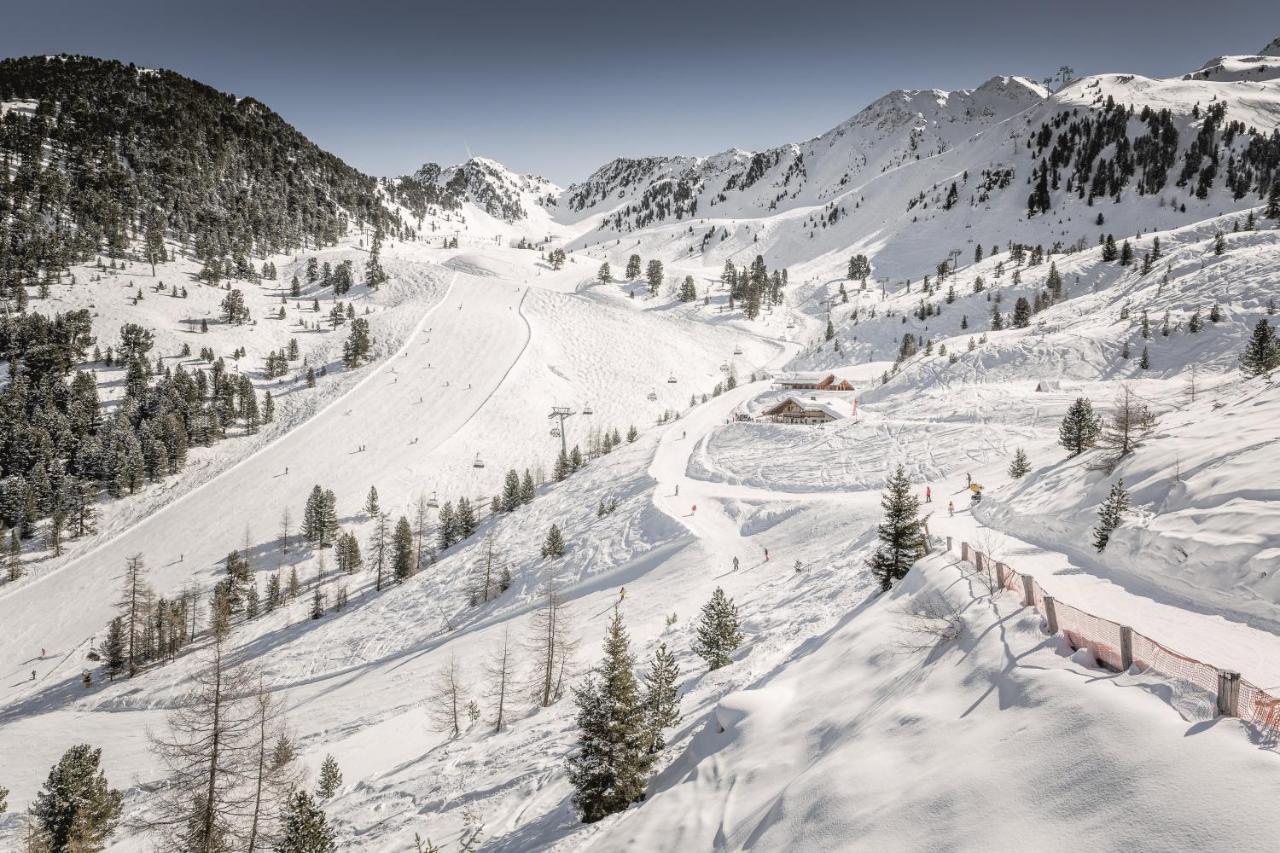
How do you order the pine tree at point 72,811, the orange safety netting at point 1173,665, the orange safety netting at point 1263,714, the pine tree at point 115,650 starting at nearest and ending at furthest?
the orange safety netting at point 1263,714, the orange safety netting at point 1173,665, the pine tree at point 72,811, the pine tree at point 115,650

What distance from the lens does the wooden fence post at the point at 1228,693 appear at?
259 inches

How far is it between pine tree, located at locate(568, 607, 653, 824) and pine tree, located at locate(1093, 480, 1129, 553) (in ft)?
56.5

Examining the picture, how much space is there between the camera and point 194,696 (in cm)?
1644

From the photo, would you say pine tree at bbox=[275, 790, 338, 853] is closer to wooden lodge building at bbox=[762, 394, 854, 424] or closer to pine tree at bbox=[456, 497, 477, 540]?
pine tree at bbox=[456, 497, 477, 540]

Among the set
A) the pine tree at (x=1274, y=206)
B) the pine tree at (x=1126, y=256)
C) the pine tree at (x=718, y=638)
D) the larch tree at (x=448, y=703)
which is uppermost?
the pine tree at (x=1274, y=206)

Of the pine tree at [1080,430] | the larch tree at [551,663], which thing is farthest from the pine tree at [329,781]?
the pine tree at [1080,430]

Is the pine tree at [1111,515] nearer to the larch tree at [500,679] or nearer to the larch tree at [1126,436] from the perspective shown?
the larch tree at [1126,436]

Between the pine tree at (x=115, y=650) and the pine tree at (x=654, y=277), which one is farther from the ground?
the pine tree at (x=654, y=277)

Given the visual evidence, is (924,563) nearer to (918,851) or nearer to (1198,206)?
(918,851)

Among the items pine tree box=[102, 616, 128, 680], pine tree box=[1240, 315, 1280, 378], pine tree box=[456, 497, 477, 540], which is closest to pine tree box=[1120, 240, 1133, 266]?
pine tree box=[1240, 315, 1280, 378]

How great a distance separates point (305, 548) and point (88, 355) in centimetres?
7720

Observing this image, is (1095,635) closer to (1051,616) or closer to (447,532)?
(1051,616)

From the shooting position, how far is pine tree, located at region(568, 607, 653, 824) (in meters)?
13.4

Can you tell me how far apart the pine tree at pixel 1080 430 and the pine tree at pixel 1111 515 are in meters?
18.0
